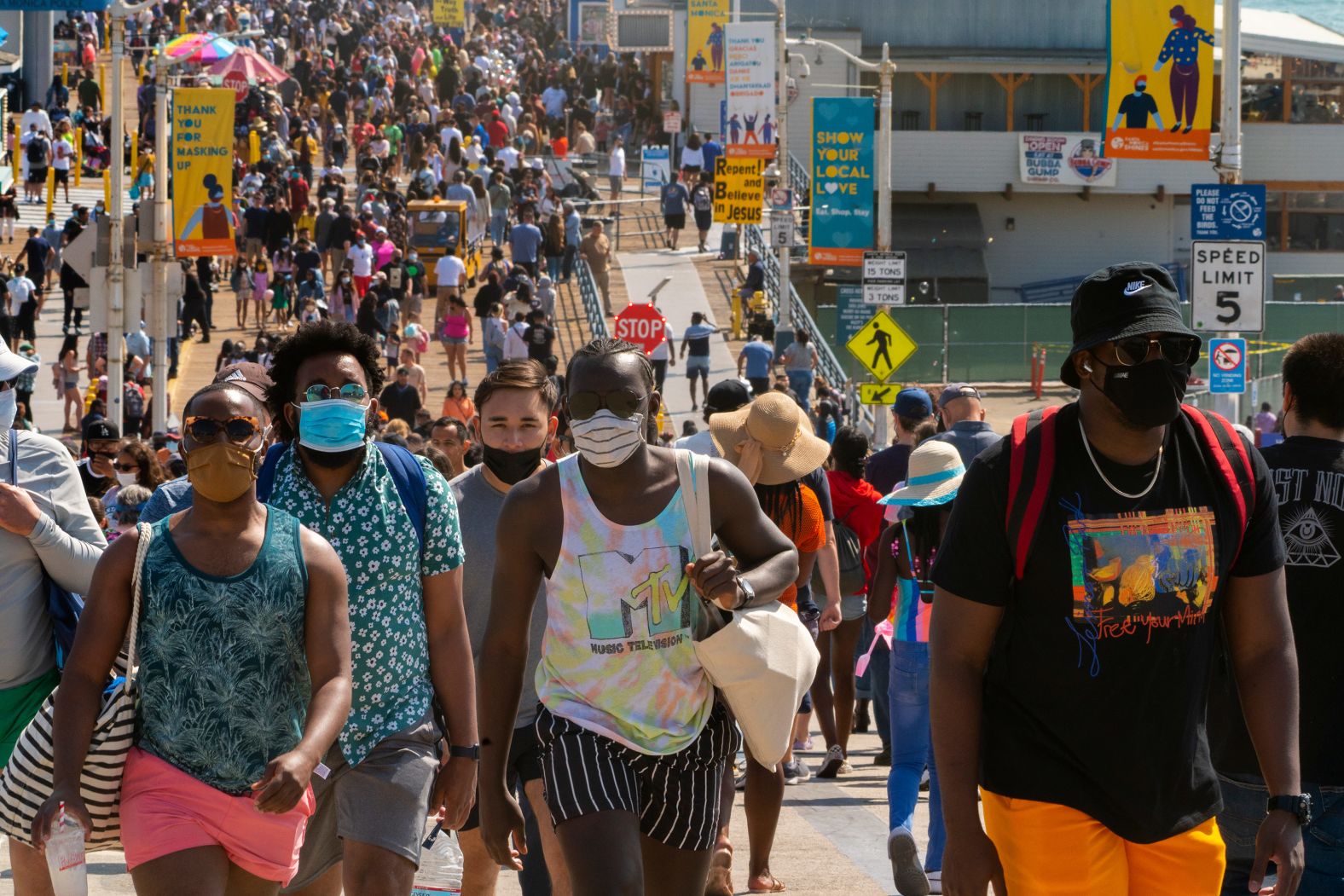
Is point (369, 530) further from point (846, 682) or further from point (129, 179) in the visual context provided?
point (129, 179)

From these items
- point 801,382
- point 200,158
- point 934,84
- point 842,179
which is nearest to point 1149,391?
point 200,158

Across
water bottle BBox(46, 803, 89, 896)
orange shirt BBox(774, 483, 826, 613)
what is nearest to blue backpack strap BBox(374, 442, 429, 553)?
water bottle BBox(46, 803, 89, 896)

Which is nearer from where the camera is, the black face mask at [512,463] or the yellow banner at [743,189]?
the black face mask at [512,463]

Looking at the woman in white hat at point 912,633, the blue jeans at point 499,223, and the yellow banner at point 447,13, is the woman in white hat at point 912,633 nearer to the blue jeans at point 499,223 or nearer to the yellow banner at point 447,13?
the blue jeans at point 499,223

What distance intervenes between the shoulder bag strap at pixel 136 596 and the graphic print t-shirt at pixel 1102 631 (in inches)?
70.4

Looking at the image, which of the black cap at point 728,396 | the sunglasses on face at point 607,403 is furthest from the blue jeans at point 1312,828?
the black cap at point 728,396

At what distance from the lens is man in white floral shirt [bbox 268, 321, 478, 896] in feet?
16.3

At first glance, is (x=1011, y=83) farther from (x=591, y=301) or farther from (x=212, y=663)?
(x=212, y=663)

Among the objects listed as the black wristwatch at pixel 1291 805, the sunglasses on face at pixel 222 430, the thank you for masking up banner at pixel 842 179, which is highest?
the thank you for masking up banner at pixel 842 179

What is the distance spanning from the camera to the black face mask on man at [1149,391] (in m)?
3.98

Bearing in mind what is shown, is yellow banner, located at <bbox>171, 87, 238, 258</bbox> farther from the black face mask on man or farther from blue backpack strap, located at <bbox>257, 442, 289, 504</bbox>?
the black face mask on man

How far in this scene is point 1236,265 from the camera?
15.1 meters

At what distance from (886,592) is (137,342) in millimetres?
20470

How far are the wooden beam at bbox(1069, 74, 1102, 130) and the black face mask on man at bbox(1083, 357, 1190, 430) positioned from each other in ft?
154
